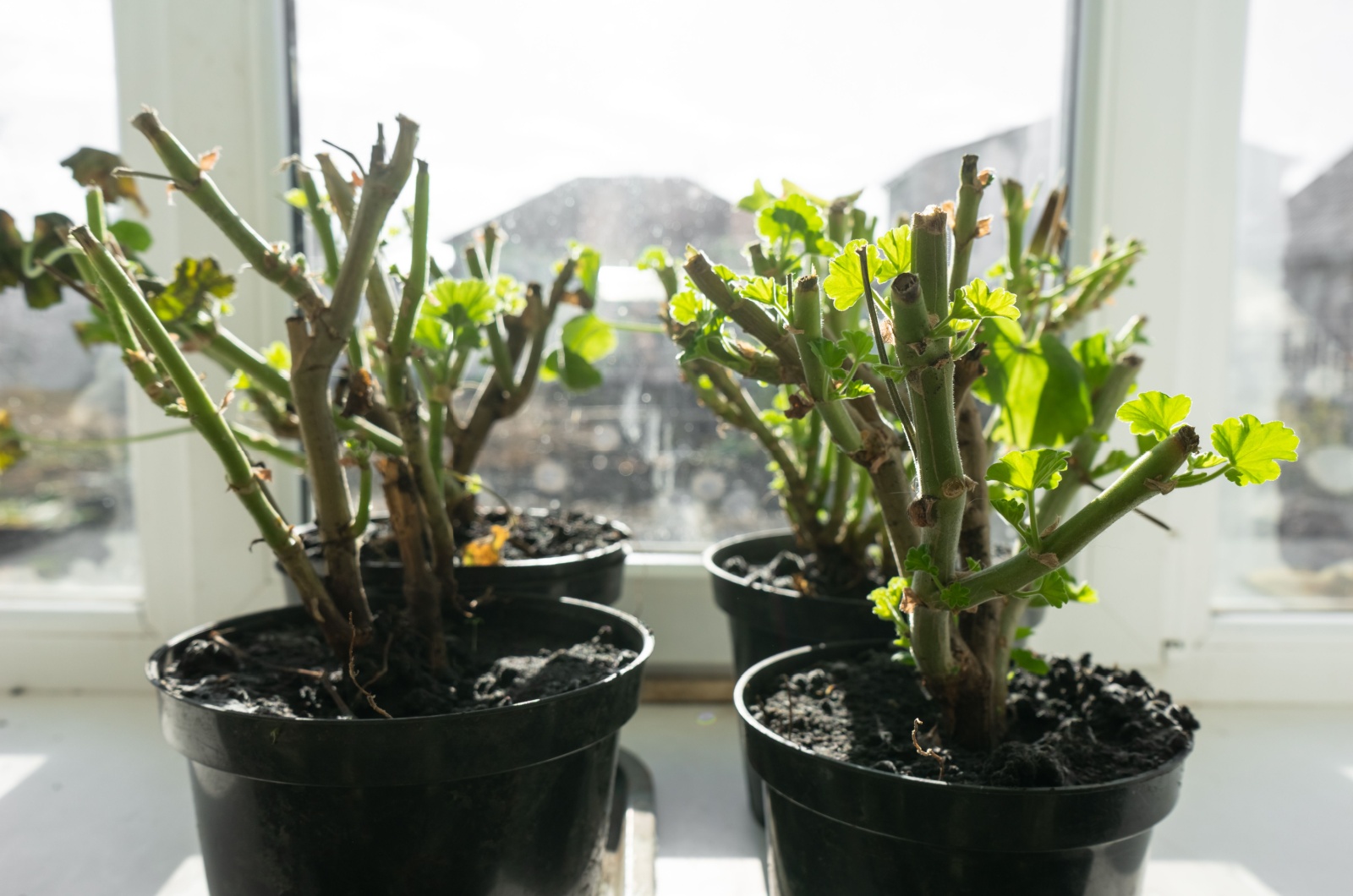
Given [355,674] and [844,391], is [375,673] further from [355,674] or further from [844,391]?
[844,391]

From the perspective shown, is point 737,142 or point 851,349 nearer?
point 851,349

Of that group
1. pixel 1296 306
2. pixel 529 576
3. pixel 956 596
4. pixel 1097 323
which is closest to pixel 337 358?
pixel 529 576

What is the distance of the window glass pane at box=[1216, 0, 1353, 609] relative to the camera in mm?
987

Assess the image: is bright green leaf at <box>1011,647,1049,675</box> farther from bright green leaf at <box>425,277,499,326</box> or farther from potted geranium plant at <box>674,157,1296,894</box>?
bright green leaf at <box>425,277,499,326</box>

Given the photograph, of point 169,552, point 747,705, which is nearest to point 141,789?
point 169,552

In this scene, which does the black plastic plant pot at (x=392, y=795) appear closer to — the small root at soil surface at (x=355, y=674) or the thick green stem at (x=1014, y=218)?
the small root at soil surface at (x=355, y=674)

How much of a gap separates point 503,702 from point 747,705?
0.50ft

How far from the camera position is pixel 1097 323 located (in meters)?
0.98

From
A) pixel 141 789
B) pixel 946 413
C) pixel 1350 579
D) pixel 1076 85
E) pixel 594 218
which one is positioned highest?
pixel 1076 85

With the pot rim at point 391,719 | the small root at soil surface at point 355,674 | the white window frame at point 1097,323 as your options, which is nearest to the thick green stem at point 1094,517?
the pot rim at point 391,719

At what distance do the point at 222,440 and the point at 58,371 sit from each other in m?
0.66

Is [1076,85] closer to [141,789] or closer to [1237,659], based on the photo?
[1237,659]

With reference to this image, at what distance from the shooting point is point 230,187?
3.19 feet

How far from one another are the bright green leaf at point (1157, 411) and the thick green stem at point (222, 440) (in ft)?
1.51
